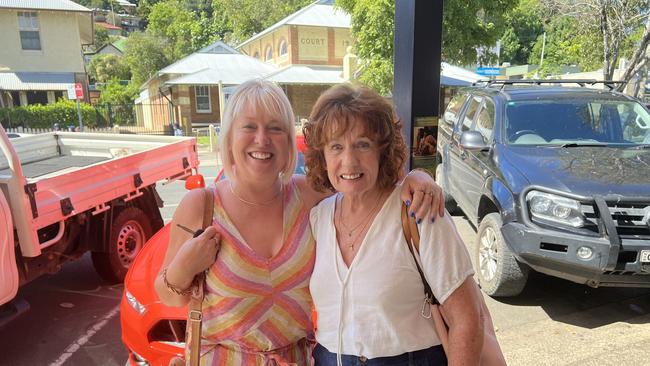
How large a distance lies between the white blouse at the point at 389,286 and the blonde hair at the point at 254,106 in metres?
0.51

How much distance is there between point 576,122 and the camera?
195 inches

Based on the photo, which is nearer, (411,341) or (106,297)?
(411,341)

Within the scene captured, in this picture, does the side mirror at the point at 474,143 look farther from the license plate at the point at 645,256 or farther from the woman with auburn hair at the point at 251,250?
the woman with auburn hair at the point at 251,250

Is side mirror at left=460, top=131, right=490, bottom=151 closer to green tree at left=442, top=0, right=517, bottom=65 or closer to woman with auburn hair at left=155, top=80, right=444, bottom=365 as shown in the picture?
woman with auburn hair at left=155, top=80, right=444, bottom=365

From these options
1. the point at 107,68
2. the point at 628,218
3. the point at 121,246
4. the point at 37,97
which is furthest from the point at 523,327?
the point at 107,68

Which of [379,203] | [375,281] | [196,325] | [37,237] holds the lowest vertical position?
[37,237]

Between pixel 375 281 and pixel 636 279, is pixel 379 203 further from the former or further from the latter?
pixel 636 279

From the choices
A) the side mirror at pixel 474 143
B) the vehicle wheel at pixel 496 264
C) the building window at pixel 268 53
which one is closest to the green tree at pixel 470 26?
the side mirror at pixel 474 143

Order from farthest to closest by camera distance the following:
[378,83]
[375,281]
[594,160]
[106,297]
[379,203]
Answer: [378,83]
[106,297]
[594,160]
[379,203]
[375,281]

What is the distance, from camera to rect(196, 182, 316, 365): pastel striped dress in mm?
1645

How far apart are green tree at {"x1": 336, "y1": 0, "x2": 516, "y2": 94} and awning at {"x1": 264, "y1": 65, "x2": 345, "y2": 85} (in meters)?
6.18

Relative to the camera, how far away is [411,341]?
1.49 metres

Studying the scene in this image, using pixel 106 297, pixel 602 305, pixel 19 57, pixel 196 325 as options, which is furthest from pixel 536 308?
pixel 19 57

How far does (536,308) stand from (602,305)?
62cm
